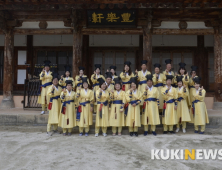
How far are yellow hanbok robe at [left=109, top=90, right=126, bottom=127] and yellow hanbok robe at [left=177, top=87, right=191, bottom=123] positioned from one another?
1796 mm

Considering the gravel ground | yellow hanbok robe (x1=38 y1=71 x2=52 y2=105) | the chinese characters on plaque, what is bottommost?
the gravel ground

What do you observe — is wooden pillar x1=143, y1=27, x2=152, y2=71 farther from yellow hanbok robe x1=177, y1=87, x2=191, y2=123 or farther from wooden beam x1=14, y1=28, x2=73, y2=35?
wooden beam x1=14, y1=28, x2=73, y2=35

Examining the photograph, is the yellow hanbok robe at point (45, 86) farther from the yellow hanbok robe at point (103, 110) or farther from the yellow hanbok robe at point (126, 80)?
the yellow hanbok robe at point (126, 80)

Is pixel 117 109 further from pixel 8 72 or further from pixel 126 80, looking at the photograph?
pixel 8 72

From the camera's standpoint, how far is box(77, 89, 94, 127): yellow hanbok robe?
5863mm

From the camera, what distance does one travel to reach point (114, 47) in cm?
1064

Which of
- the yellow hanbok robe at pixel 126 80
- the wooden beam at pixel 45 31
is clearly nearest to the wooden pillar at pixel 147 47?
the yellow hanbok robe at pixel 126 80

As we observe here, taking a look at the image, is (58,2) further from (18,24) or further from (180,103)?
(180,103)

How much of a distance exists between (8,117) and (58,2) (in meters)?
4.62

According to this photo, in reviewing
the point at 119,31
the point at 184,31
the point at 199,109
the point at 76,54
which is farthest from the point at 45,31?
the point at 199,109

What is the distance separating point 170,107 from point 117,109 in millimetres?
1638

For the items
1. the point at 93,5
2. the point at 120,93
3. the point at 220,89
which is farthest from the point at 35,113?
the point at 220,89

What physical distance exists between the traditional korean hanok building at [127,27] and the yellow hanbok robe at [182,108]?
7.37ft

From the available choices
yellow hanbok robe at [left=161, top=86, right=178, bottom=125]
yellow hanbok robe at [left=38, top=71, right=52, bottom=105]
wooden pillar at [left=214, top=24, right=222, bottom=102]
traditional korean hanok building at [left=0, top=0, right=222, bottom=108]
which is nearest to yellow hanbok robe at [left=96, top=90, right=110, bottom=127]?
yellow hanbok robe at [left=161, top=86, right=178, bottom=125]
